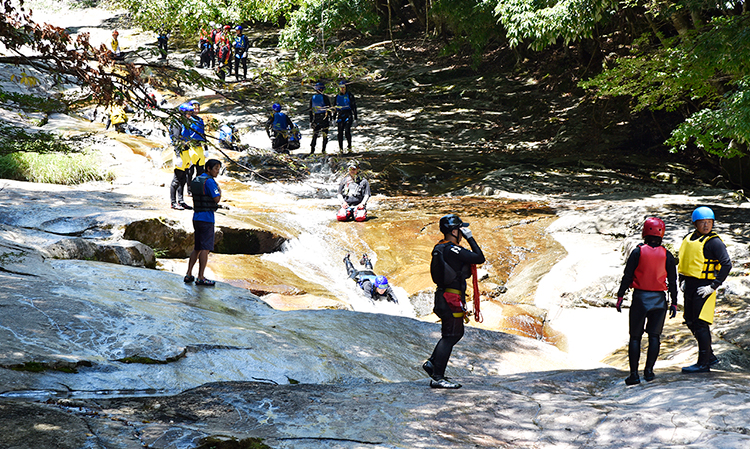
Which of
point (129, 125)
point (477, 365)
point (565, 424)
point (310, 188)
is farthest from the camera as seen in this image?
point (129, 125)

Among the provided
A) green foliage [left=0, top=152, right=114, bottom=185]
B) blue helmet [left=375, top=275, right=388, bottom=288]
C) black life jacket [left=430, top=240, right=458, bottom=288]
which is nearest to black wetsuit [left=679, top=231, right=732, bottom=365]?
black life jacket [left=430, top=240, right=458, bottom=288]

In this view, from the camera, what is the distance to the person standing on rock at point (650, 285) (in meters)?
5.33

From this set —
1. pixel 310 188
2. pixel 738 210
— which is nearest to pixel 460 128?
pixel 310 188

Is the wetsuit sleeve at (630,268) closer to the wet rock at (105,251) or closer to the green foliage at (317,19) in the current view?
the wet rock at (105,251)

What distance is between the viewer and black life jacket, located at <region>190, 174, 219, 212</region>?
7.03 meters

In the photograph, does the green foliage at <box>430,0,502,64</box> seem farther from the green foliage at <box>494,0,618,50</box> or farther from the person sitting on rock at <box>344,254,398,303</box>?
the person sitting on rock at <box>344,254,398,303</box>

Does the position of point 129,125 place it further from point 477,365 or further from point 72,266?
point 477,365

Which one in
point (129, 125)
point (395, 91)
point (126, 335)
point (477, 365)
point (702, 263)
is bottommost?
point (477, 365)

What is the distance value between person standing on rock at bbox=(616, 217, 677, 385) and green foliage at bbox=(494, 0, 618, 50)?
9332 millimetres

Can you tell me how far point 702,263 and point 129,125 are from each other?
2031 cm

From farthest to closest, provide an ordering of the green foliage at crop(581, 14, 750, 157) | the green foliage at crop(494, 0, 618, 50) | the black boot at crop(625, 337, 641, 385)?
the green foliage at crop(494, 0, 618, 50)
the green foliage at crop(581, 14, 750, 157)
the black boot at crop(625, 337, 641, 385)

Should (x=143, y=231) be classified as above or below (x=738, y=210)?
below

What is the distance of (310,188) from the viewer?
16.8 meters

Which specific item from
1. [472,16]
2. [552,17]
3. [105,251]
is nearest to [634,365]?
[105,251]
